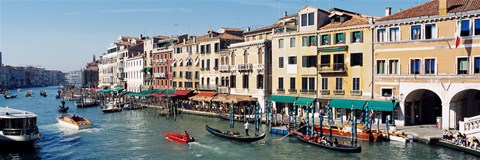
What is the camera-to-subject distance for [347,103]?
114 feet

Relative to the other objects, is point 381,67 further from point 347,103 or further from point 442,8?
point 442,8

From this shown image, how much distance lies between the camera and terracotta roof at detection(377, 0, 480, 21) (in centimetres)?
2859

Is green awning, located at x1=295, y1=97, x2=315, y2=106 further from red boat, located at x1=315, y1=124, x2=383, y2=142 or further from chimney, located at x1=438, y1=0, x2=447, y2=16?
chimney, located at x1=438, y1=0, x2=447, y2=16

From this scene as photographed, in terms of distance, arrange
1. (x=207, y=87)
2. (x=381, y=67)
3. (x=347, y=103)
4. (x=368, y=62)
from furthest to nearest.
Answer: (x=207, y=87) → (x=347, y=103) → (x=368, y=62) → (x=381, y=67)

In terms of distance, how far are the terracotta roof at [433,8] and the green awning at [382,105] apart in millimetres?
6717

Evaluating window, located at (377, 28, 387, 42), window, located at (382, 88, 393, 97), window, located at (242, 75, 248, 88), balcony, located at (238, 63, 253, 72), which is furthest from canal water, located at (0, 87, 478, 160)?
window, located at (377, 28, 387, 42)

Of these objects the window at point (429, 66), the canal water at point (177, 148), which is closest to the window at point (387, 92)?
the window at point (429, 66)

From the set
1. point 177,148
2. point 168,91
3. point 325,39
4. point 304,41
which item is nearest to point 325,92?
point 325,39

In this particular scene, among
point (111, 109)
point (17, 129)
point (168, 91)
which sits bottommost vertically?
point (111, 109)

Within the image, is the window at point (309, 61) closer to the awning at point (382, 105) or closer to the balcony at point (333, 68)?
the balcony at point (333, 68)

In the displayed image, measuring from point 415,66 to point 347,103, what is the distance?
249 inches

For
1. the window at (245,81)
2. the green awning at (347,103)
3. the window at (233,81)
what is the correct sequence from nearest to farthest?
the green awning at (347,103) < the window at (245,81) < the window at (233,81)

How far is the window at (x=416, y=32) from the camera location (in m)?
30.7

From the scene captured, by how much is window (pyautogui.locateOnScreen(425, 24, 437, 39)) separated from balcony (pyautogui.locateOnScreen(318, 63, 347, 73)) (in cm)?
731
